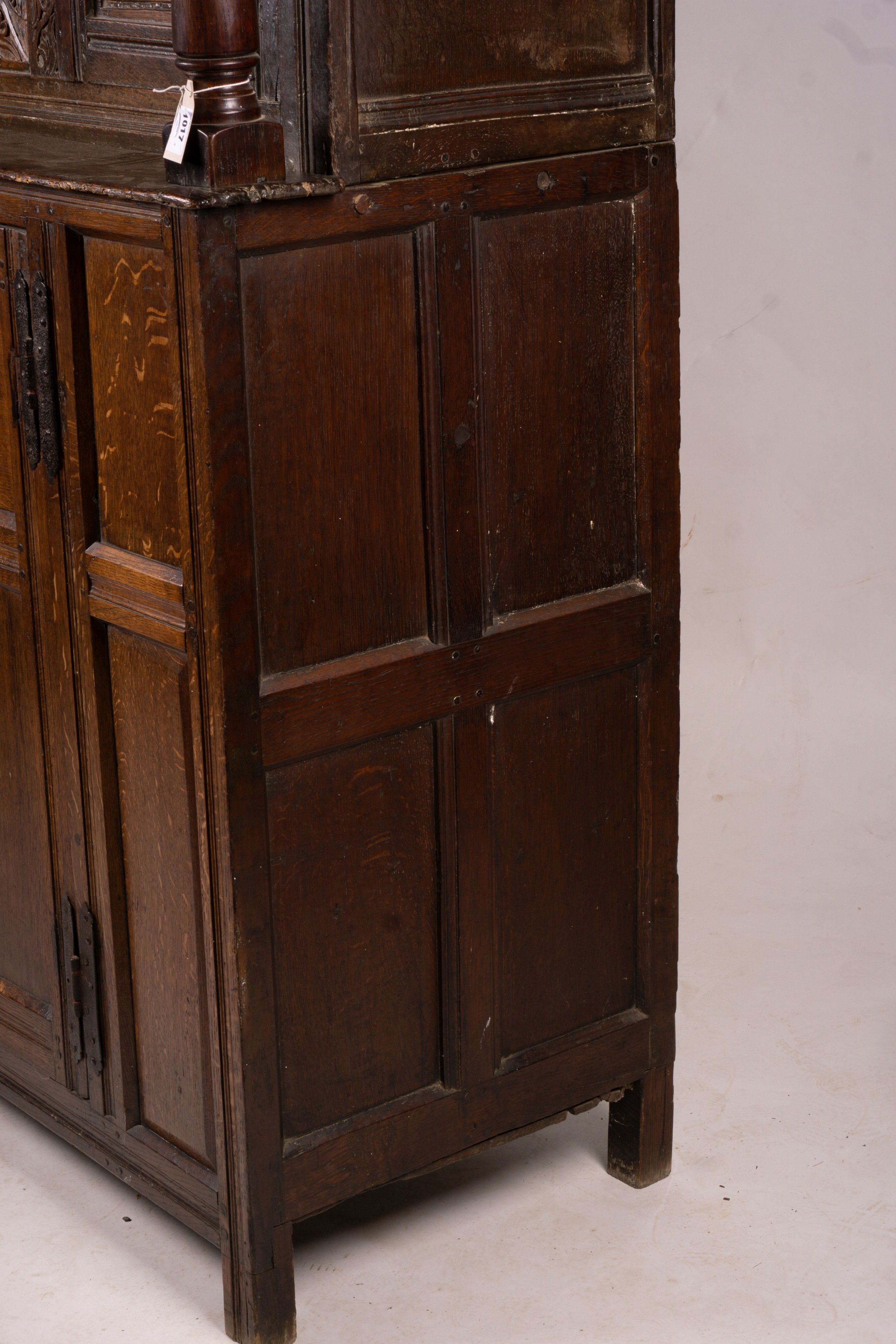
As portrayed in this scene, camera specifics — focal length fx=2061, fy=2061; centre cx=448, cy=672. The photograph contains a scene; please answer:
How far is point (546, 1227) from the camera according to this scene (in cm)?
341

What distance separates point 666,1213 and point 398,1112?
1.88 feet

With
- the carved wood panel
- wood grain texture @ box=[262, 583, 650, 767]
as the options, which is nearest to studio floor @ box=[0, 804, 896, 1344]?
wood grain texture @ box=[262, 583, 650, 767]

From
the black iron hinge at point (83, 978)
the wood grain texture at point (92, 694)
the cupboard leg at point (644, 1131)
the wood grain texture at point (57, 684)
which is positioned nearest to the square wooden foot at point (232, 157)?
the wood grain texture at point (92, 694)

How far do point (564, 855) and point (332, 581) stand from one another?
0.66 metres

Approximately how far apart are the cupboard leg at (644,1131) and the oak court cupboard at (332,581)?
0.04m

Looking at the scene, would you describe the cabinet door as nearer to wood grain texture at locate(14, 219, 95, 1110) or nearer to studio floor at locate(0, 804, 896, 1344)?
wood grain texture at locate(14, 219, 95, 1110)

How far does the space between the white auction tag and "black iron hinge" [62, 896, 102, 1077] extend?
1223 millimetres

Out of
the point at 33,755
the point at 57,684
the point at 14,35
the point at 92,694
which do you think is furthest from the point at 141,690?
the point at 14,35

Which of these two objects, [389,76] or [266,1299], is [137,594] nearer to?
[389,76]

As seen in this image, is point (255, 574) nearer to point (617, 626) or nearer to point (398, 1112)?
point (617, 626)

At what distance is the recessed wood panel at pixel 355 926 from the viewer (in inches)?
116

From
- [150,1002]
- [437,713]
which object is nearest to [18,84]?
[437,713]

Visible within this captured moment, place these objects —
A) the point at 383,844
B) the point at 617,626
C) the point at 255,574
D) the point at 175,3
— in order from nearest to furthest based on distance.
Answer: the point at 175,3, the point at 255,574, the point at 383,844, the point at 617,626

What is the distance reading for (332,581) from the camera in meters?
2.91
